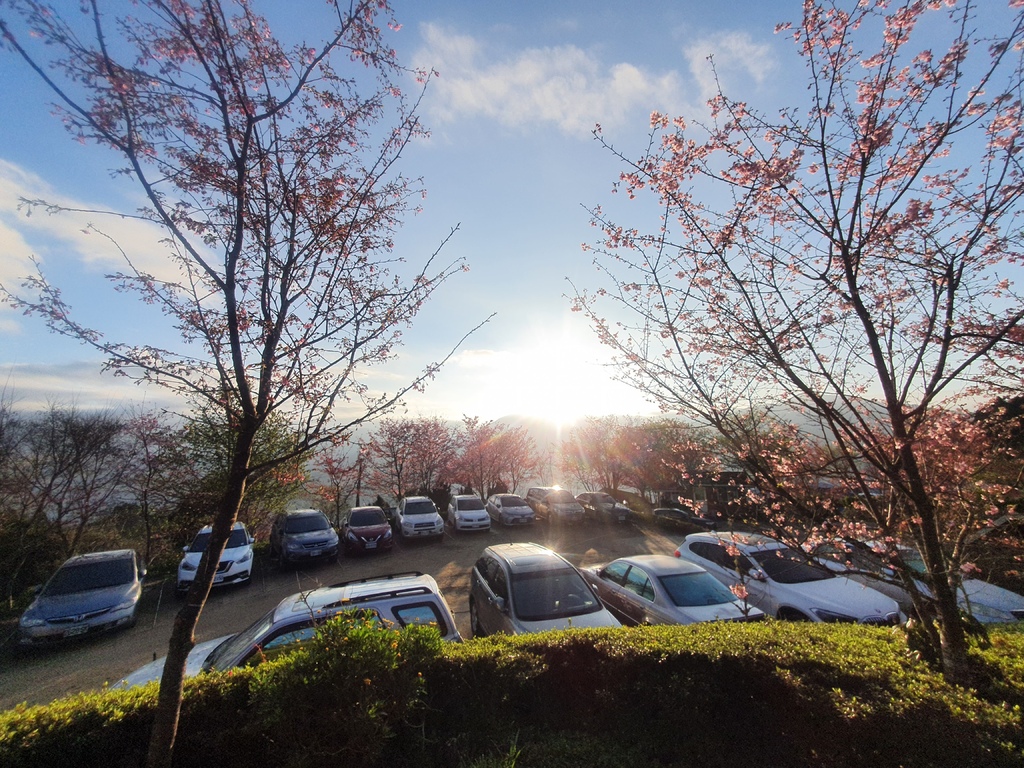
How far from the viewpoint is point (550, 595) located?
21.3 ft

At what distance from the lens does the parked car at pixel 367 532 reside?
14.5 meters

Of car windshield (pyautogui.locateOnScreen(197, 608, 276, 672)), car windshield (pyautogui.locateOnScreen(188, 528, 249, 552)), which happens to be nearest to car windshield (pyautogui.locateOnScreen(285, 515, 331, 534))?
car windshield (pyautogui.locateOnScreen(188, 528, 249, 552))

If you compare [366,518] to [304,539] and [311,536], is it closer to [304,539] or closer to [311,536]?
[311,536]

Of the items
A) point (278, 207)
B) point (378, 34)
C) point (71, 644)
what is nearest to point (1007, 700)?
point (278, 207)

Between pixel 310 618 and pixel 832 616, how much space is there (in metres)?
7.72

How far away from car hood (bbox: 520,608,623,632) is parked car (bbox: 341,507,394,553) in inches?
396

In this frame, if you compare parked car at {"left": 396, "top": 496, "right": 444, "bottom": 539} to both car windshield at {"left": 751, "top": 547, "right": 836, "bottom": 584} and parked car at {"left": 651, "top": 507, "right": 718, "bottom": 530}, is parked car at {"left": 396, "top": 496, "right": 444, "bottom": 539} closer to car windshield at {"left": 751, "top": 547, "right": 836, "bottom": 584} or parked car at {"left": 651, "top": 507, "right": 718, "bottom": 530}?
parked car at {"left": 651, "top": 507, "right": 718, "bottom": 530}

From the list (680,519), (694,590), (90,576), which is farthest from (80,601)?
(680,519)

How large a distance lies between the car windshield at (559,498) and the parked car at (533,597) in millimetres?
13138

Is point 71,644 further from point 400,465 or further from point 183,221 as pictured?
point 400,465

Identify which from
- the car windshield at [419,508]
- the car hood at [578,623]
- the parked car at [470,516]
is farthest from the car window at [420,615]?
the parked car at [470,516]

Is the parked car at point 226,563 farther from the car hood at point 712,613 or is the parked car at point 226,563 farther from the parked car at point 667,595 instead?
the car hood at point 712,613

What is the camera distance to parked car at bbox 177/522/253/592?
10.8m

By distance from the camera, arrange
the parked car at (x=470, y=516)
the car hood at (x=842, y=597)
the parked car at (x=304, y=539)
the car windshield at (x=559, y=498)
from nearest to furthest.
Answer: the car hood at (x=842, y=597), the parked car at (x=304, y=539), the parked car at (x=470, y=516), the car windshield at (x=559, y=498)
